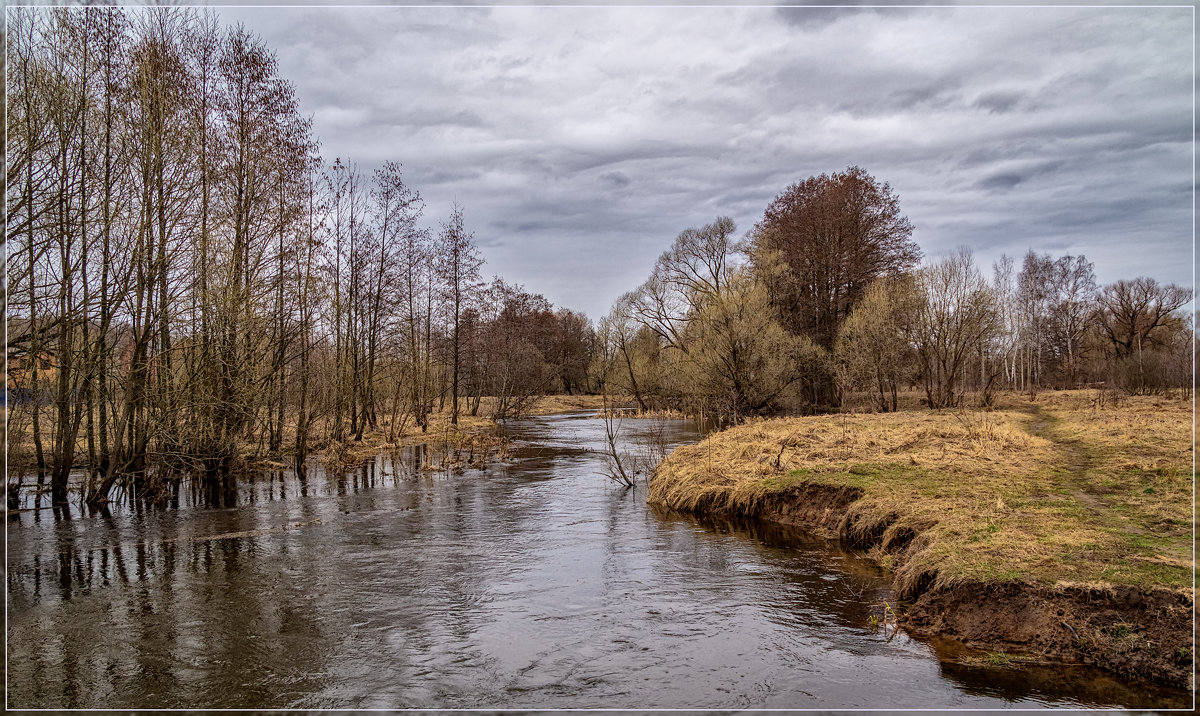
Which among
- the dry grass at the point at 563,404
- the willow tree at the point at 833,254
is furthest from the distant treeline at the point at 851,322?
the dry grass at the point at 563,404

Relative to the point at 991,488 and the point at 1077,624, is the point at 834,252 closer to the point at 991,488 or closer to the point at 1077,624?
the point at 991,488

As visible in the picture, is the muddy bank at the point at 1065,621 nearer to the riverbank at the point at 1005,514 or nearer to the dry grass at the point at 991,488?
the riverbank at the point at 1005,514

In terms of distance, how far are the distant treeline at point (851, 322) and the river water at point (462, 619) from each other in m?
15.4

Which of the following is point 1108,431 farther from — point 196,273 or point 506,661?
point 196,273

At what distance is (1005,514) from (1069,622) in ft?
9.04

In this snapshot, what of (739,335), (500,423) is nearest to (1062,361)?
(739,335)

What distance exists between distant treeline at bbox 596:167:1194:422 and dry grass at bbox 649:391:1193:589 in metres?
9.31

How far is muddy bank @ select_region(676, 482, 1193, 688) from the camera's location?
529cm

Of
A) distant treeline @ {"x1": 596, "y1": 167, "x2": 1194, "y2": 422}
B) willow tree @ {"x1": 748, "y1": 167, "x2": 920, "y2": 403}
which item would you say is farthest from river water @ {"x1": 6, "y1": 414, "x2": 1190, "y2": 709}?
willow tree @ {"x1": 748, "y1": 167, "x2": 920, "y2": 403}

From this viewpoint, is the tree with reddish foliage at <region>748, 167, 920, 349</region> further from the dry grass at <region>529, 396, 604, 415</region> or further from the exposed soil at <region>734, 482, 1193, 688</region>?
the exposed soil at <region>734, 482, 1193, 688</region>

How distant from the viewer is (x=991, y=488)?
9.95 meters

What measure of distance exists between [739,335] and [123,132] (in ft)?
68.3

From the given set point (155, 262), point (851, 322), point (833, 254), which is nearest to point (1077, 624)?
point (155, 262)

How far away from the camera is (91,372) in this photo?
11.8 meters
